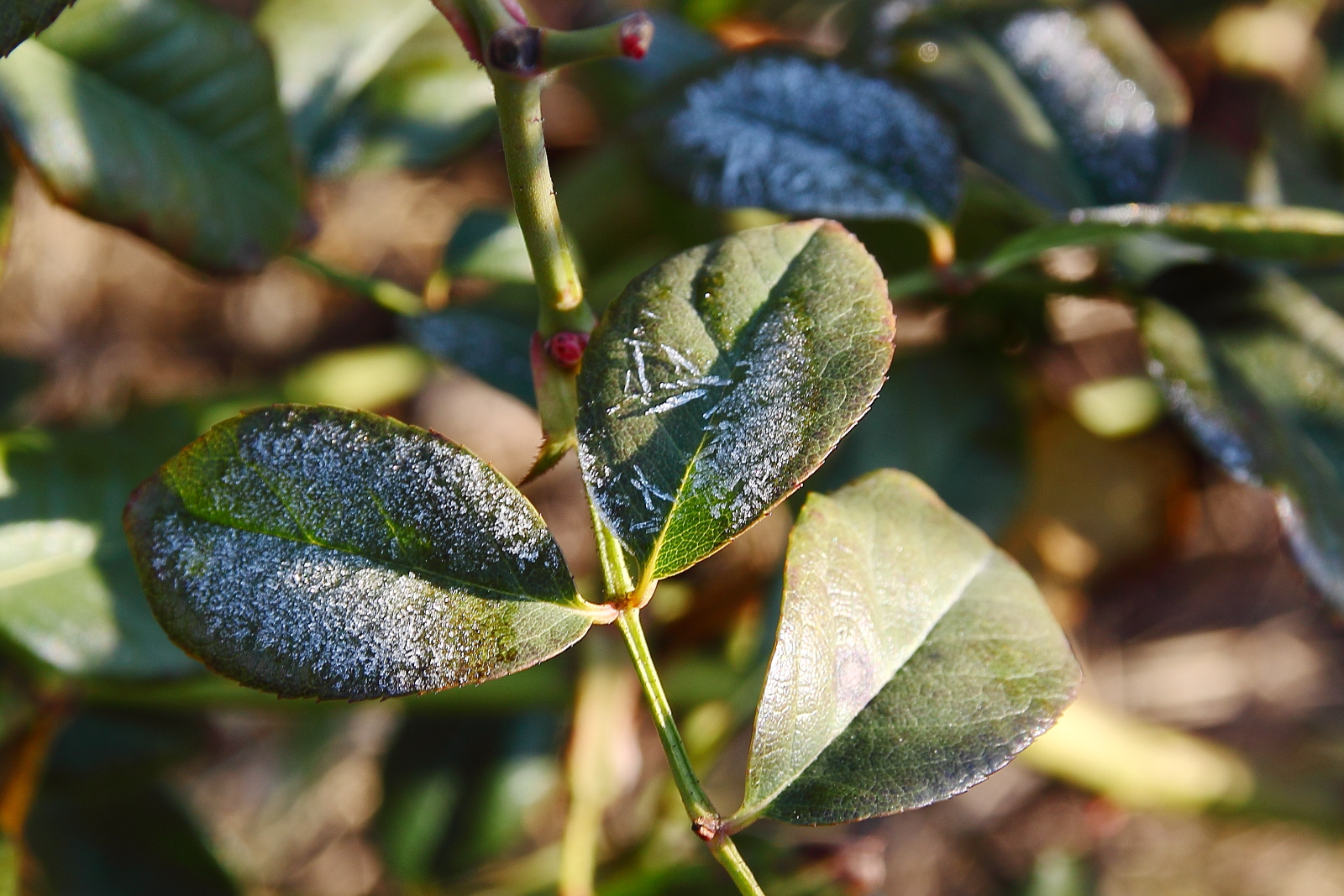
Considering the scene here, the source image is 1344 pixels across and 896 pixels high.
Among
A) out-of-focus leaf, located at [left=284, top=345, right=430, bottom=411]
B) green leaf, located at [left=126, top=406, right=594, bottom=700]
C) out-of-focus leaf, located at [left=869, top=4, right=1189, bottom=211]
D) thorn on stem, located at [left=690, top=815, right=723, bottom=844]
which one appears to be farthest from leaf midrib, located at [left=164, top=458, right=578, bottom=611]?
out-of-focus leaf, located at [left=284, top=345, right=430, bottom=411]

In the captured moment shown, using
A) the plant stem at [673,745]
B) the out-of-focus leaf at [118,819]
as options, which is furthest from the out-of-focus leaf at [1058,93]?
the out-of-focus leaf at [118,819]

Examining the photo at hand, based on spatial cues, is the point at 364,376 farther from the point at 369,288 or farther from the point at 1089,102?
the point at 1089,102

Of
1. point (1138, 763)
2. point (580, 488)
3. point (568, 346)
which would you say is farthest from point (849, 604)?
point (580, 488)

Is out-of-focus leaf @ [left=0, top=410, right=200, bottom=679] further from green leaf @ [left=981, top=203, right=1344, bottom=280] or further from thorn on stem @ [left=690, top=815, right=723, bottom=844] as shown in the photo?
green leaf @ [left=981, top=203, right=1344, bottom=280]

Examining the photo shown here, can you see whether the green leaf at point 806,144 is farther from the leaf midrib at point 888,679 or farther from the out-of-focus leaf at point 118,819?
the out-of-focus leaf at point 118,819

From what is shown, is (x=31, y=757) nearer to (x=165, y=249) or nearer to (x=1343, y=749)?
(x=165, y=249)

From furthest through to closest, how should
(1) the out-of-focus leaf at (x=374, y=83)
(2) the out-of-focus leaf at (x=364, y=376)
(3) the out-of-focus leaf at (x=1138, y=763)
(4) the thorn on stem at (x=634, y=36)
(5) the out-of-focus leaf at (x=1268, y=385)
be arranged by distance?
(2) the out-of-focus leaf at (x=364, y=376) < (3) the out-of-focus leaf at (x=1138, y=763) < (1) the out-of-focus leaf at (x=374, y=83) < (5) the out-of-focus leaf at (x=1268, y=385) < (4) the thorn on stem at (x=634, y=36)
